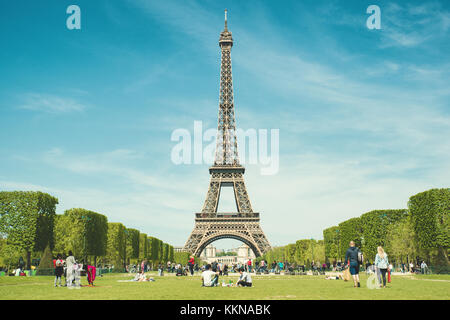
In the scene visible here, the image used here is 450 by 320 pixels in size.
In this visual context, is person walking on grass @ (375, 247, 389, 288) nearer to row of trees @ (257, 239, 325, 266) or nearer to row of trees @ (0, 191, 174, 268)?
row of trees @ (0, 191, 174, 268)

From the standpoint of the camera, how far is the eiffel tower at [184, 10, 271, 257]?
65.9 metres

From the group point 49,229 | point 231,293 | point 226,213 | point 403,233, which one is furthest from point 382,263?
point 226,213

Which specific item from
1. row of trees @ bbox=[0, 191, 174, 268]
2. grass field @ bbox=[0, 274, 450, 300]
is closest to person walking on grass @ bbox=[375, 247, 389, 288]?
grass field @ bbox=[0, 274, 450, 300]

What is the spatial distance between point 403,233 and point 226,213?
30800mm

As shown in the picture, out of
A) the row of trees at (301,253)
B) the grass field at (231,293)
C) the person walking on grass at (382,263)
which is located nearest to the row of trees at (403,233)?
the row of trees at (301,253)

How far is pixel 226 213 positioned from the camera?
Result: 223ft

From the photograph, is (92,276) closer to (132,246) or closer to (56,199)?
(56,199)

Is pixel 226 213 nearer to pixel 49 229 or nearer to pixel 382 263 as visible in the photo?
pixel 49 229

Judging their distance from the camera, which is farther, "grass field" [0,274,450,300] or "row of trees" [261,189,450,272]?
"row of trees" [261,189,450,272]

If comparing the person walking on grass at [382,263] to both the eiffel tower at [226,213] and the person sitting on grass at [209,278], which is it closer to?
the person sitting on grass at [209,278]

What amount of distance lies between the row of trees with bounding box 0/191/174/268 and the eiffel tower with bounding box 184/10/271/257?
15414 mm

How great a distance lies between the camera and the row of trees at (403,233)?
119ft

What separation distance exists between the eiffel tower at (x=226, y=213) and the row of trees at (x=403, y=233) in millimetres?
5258
